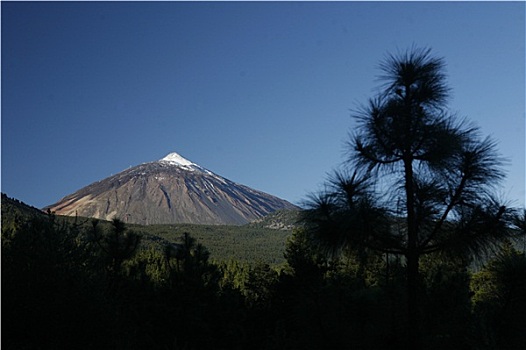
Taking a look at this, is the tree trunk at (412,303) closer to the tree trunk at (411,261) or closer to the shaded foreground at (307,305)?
the tree trunk at (411,261)

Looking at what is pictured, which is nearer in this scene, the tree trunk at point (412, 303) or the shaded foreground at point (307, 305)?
the tree trunk at point (412, 303)

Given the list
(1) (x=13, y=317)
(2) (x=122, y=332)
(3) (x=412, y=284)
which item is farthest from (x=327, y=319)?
(1) (x=13, y=317)

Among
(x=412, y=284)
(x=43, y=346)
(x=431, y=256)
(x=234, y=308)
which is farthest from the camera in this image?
(x=234, y=308)

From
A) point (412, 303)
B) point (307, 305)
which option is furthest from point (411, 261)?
point (307, 305)

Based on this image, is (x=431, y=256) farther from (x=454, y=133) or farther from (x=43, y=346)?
(x=43, y=346)

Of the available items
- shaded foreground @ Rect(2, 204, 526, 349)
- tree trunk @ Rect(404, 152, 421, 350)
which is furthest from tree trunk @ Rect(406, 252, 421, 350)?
shaded foreground @ Rect(2, 204, 526, 349)

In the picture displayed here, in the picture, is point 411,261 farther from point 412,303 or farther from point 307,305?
point 307,305

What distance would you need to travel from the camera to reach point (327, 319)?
9383 millimetres

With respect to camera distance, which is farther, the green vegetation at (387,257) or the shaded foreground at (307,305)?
the shaded foreground at (307,305)

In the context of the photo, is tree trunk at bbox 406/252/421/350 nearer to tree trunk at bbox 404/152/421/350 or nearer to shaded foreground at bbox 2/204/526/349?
tree trunk at bbox 404/152/421/350

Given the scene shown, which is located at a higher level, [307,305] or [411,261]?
[411,261]

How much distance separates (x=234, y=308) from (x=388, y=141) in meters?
15.8

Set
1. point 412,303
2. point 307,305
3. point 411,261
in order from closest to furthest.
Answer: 1. point 412,303
2. point 411,261
3. point 307,305

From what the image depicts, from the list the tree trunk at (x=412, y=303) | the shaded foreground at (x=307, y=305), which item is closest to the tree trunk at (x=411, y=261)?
the tree trunk at (x=412, y=303)
